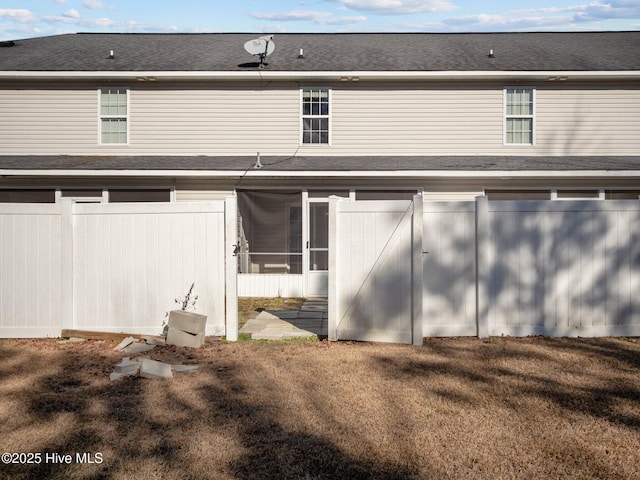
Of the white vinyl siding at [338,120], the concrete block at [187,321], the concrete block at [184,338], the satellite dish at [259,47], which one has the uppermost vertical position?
the satellite dish at [259,47]

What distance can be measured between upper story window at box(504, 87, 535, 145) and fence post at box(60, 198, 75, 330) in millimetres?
11547

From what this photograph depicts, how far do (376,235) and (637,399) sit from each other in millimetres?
3764

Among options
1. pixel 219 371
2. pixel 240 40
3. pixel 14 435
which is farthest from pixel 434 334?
pixel 240 40

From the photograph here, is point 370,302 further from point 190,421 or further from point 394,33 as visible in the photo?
point 394,33

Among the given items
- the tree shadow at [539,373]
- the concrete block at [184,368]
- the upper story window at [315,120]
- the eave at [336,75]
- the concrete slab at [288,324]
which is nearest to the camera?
the tree shadow at [539,373]

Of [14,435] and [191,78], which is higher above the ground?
[191,78]

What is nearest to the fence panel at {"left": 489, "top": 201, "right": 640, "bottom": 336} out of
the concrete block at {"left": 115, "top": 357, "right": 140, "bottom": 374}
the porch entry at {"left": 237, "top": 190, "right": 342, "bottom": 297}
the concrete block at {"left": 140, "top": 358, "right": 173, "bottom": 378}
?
the concrete block at {"left": 140, "top": 358, "right": 173, "bottom": 378}

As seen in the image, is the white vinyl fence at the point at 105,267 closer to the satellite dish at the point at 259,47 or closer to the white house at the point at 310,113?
the white house at the point at 310,113

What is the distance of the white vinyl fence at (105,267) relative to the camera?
869 centimetres

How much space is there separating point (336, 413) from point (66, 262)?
200 inches

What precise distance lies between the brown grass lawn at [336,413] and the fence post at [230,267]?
25.6 inches

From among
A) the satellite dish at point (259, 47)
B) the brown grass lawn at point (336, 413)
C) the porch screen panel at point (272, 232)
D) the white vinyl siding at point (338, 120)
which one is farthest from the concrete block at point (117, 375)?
the satellite dish at point (259, 47)

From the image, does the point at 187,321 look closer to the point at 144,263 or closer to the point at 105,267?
the point at 144,263

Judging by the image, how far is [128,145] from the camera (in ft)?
53.7
